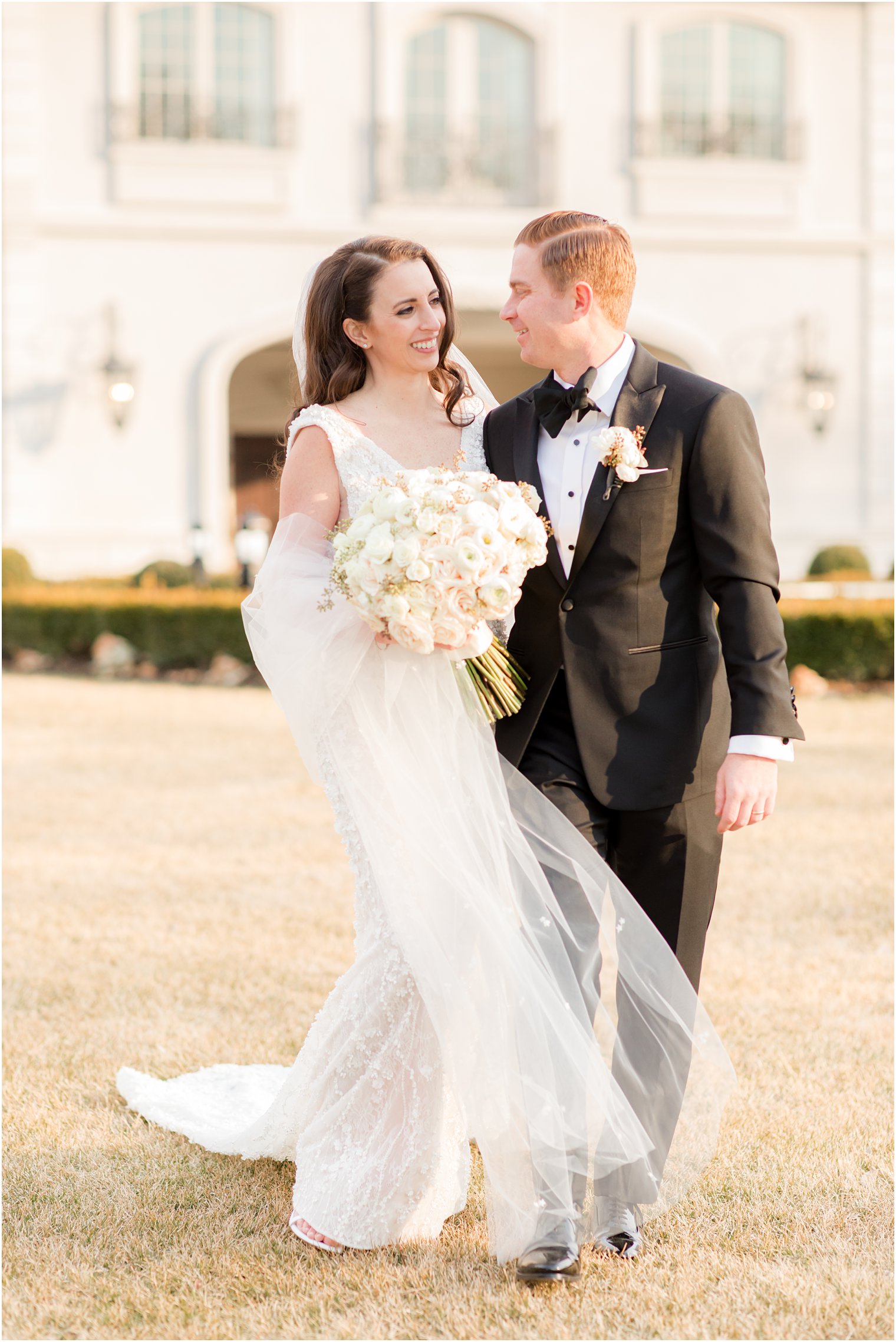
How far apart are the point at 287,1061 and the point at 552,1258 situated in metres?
1.55

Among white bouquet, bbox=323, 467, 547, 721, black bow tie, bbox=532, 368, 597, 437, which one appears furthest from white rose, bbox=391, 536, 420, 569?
black bow tie, bbox=532, 368, 597, 437

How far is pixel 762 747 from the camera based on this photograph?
2.67 m

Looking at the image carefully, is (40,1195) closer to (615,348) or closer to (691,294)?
(615,348)

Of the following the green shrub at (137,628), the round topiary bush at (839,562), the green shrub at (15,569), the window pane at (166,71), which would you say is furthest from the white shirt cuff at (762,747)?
the window pane at (166,71)

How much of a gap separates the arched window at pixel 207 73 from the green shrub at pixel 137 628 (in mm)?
6884

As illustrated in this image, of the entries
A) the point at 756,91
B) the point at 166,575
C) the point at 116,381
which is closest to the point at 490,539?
the point at 166,575

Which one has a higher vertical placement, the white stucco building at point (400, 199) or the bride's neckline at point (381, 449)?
the white stucco building at point (400, 199)

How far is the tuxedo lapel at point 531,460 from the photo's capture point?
110 inches

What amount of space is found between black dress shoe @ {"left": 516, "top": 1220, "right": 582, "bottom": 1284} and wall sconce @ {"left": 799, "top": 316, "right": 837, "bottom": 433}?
16.1m

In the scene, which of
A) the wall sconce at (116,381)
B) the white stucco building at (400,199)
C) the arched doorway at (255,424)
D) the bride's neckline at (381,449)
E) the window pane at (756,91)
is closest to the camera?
the bride's neckline at (381,449)

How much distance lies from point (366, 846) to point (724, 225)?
1628 cm

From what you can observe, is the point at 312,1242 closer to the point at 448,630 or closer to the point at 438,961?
the point at 438,961

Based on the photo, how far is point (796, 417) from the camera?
695 inches

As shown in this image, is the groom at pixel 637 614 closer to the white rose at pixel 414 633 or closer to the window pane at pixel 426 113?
the white rose at pixel 414 633
